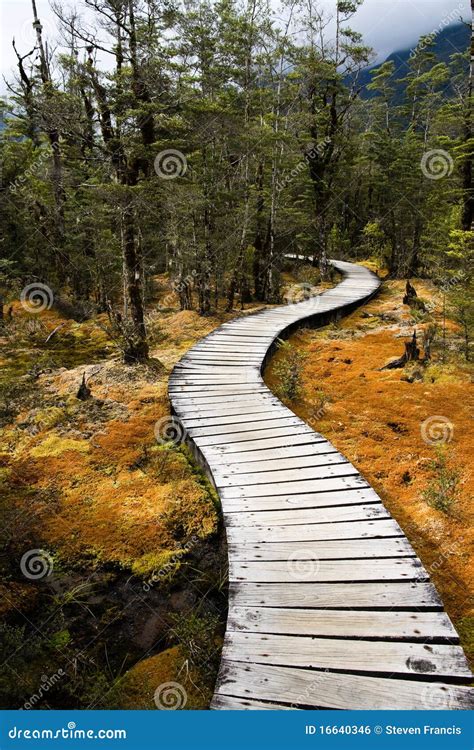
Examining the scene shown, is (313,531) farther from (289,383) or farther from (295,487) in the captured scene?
(289,383)

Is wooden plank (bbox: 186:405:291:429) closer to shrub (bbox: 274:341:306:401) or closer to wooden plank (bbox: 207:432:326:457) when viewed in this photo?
wooden plank (bbox: 207:432:326:457)

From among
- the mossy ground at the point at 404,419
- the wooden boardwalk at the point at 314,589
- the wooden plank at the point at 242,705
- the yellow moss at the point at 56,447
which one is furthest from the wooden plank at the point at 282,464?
the wooden plank at the point at 242,705

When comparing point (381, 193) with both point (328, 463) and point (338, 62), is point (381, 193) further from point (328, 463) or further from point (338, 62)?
point (328, 463)

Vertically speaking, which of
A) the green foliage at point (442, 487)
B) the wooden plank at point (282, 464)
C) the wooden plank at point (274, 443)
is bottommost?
the green foliage at point (442, 487)

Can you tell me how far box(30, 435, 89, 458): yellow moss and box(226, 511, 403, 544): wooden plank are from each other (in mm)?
3264

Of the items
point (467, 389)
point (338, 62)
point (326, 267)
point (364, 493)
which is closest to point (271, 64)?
point (338, 62)

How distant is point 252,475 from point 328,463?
1.00 meters

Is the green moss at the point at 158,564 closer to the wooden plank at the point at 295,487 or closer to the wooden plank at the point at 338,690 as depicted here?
the wooden plank at the point at 295,487

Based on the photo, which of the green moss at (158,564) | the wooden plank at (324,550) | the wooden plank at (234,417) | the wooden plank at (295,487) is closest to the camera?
the wooden plank at (324,550)

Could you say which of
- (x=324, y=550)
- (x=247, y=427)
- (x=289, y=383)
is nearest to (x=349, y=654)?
(x=324, y=550)

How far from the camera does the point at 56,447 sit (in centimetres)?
684

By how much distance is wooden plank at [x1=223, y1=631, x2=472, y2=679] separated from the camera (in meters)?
3.00

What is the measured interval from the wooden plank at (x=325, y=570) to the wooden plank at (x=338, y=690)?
0.89m

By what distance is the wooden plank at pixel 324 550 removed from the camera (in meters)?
4.12
